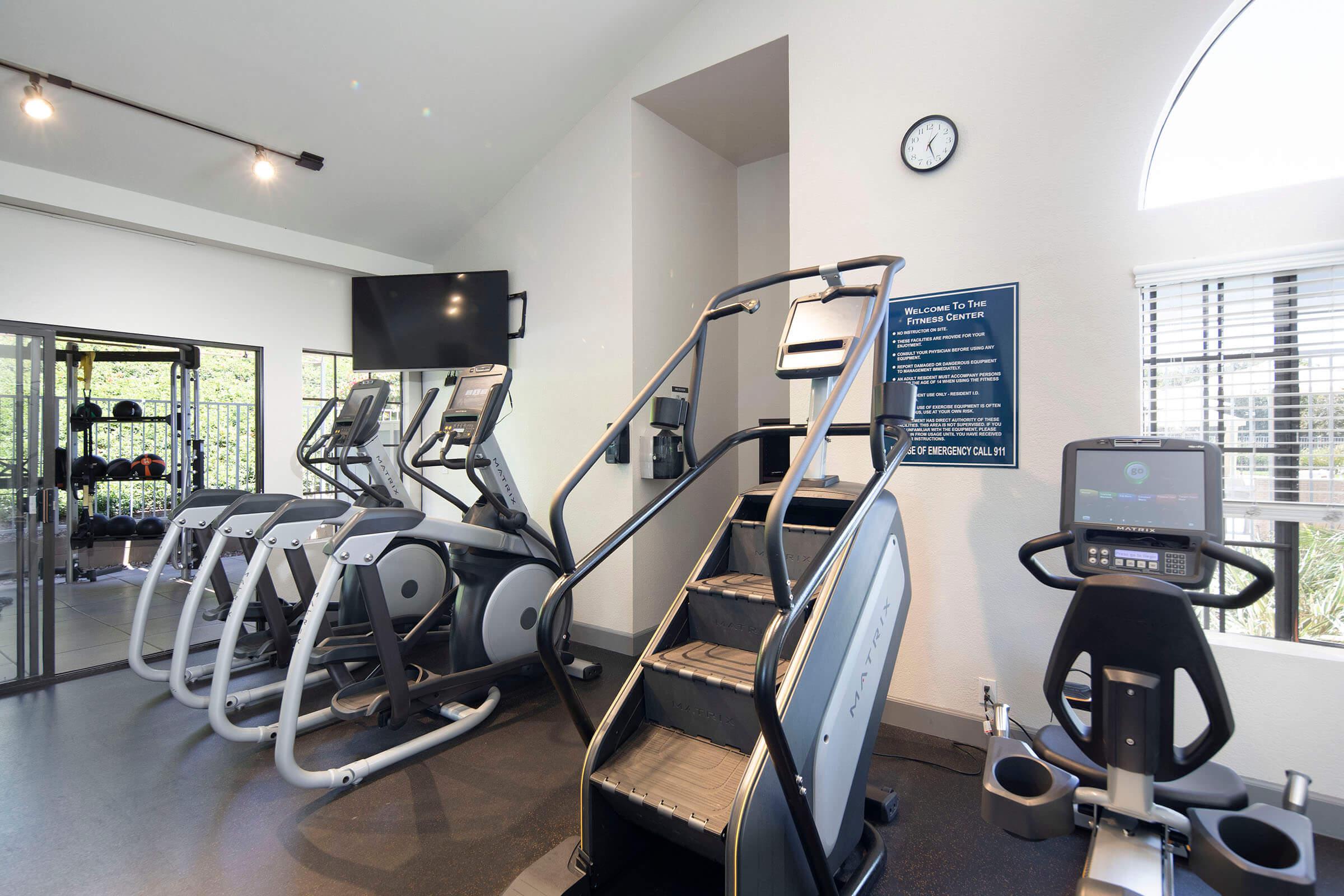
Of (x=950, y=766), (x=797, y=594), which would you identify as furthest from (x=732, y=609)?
(x=950, y=766)

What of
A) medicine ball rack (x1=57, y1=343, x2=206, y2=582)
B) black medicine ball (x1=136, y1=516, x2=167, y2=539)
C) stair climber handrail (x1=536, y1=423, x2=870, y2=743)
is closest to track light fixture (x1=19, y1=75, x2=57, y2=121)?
medicine ball rack (x1=57, y1=343, x2=206, y2=582)

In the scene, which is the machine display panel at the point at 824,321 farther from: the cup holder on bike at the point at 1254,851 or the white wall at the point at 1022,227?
the cup holder on bike at the point at 1254,851

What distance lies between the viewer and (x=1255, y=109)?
2.31 m

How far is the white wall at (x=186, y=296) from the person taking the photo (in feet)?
12.4

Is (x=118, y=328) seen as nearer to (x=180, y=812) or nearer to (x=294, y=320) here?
(x=294, y=320)

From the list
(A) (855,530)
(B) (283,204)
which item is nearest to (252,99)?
(B) (283,204)

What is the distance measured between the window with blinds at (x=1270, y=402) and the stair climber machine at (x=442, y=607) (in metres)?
2.84

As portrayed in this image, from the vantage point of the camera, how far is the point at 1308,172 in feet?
7.19

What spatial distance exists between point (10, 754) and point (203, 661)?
1.22 meters

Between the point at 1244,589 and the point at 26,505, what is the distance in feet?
18.8

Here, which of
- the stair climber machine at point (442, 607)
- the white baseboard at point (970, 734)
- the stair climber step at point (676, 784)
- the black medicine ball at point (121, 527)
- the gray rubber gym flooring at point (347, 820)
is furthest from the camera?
the black medicine ball at point (121, 527)

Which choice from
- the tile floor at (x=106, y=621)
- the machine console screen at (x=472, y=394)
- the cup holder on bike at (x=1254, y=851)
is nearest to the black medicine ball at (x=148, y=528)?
the tile floor at (x=106, y=621)

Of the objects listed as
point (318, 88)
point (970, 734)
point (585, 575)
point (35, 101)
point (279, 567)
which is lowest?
point (970, 734)

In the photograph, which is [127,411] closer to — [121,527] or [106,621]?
[121,527]
